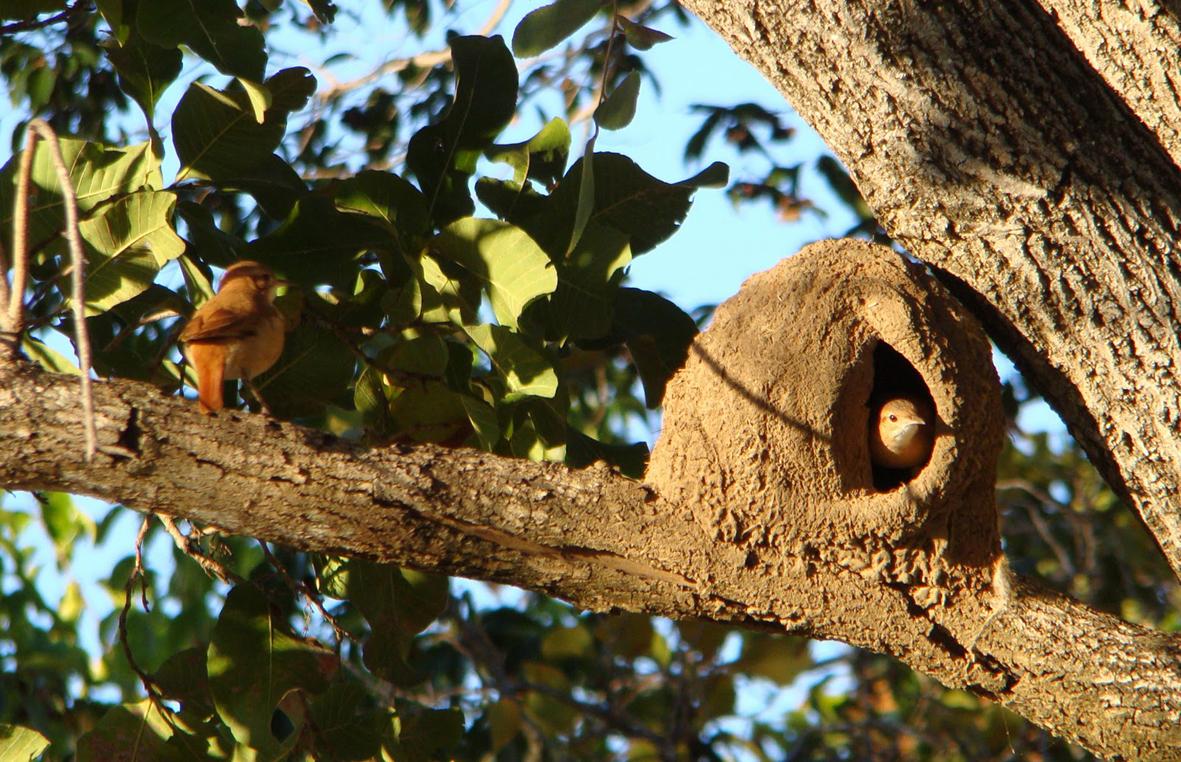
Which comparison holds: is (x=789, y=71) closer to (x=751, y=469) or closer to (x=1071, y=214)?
(x=1071, y=214)

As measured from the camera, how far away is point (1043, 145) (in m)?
3.28

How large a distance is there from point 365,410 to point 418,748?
1.16m

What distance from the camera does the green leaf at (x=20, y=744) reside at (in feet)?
12.0

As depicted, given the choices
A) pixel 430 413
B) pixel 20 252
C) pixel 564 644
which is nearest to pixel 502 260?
pixel 430 413

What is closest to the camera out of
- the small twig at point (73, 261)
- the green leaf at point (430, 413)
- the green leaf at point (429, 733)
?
the small twig at point (73, 261)

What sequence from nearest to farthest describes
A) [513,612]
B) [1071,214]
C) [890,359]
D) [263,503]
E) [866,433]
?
[263,503] < [1071,214] < [866,433] < [890,359] < [513,612]

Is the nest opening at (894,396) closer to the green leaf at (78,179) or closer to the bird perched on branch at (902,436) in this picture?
the bird perched on branch at (902,436)

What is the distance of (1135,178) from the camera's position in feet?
10.9

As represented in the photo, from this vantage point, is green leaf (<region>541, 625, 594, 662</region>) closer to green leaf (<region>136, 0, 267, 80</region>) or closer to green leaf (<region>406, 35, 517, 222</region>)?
green leaf (<region>406, 35, 517, 222</region>)

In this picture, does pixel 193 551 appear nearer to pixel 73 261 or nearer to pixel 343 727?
pixel 343 727

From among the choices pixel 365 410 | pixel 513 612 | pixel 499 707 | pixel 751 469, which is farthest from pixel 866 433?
pixel 513 612

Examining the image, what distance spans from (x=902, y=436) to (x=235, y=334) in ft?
7.20

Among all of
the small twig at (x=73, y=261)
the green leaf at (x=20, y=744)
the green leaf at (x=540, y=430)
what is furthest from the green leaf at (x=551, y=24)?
the green leaf at (x=20, y=744)

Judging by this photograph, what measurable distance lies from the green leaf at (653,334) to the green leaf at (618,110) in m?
0.96
